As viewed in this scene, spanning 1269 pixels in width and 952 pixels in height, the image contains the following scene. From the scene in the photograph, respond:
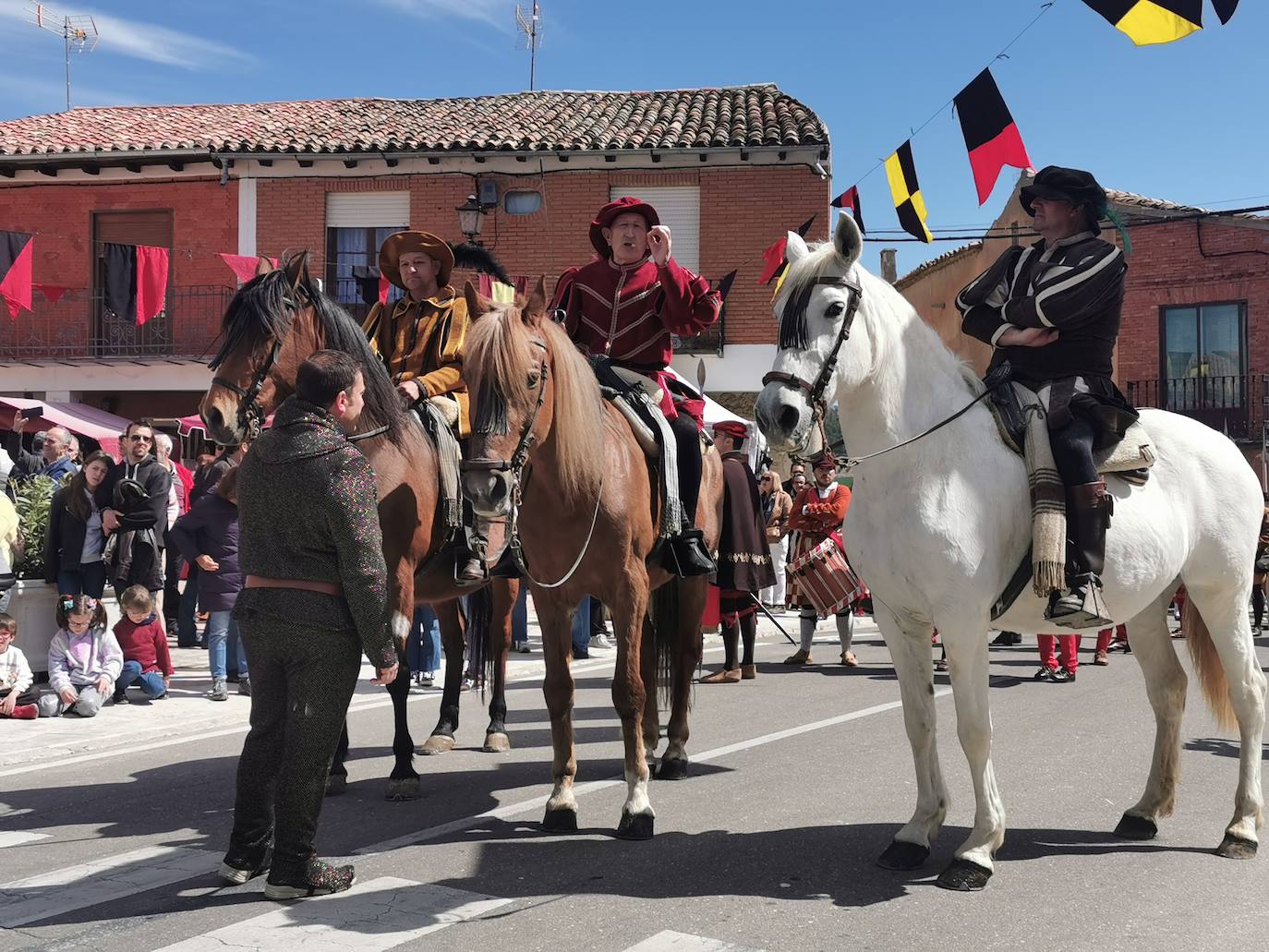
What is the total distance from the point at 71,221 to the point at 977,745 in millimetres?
25479

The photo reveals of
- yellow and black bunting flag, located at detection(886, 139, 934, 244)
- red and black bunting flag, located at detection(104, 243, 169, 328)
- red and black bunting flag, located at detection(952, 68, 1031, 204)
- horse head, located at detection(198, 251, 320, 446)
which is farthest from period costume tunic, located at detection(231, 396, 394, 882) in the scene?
red and black bunting flag, located at detection(104, 243, 169, 328)

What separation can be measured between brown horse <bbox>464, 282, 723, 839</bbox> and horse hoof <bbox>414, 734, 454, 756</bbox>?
2.11 m

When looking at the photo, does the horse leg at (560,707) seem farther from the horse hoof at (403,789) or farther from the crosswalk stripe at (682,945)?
the crosswalk stripe at (682,945)

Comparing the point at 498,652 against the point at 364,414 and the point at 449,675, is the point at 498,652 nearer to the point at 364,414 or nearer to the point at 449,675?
the point at 449,675

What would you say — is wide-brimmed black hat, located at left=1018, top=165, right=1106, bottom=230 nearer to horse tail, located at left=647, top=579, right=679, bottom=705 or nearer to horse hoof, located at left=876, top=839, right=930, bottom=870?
horse hoof, located at left=876, top=839, right=930, bottom=870

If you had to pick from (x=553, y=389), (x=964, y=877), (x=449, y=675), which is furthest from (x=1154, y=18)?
(x=449, y=675)

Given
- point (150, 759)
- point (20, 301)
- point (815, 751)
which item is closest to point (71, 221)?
point (20, 301)

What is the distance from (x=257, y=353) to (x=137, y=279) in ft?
54.6

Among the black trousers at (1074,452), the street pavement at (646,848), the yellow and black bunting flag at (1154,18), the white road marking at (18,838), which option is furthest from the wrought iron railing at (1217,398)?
the white road marking at (18,838)

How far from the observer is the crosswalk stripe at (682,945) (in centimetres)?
402

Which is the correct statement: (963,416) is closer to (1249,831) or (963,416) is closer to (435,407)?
(1249,831)

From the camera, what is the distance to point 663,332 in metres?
6.93

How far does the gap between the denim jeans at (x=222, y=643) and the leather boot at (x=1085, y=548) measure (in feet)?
23.8

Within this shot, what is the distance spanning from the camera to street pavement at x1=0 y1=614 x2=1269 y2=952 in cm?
422
